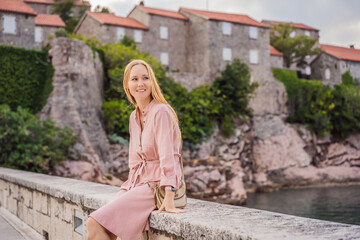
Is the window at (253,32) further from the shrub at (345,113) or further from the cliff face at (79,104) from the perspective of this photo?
the cliff face at (79,104)

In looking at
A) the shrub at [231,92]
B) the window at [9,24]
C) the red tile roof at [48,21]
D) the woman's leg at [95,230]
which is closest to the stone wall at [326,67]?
the shrub at [231,92]

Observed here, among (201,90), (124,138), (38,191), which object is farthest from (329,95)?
(38,191)

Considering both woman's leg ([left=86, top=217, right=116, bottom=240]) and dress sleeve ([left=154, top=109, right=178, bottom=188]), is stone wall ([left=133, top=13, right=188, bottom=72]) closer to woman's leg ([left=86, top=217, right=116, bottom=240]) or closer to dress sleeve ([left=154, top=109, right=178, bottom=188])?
dress sleeve ([left=154, top=109, right=178, bottom=188])

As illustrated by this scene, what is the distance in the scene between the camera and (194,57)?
33.9 metres

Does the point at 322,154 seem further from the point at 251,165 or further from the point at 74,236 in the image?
the point at 74,236

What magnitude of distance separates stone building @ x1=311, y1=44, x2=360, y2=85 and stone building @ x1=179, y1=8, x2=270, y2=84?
8869 millimetres

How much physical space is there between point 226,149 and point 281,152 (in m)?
6.08

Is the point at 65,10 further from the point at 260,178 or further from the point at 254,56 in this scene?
the point at 260,178

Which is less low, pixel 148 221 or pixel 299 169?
pixel 148 221

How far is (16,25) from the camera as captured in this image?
1114 inches

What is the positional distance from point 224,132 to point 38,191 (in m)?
24.2

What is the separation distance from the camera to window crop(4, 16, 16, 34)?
91.5 feet

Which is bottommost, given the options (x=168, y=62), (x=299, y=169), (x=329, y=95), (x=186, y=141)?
(x=299, y=169)

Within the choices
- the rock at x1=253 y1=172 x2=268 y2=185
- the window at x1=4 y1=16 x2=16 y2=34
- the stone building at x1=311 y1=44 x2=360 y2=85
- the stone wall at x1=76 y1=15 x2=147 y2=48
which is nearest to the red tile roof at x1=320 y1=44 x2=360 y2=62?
the stone building at x1=311 y1=44 x2=360 y2=85
